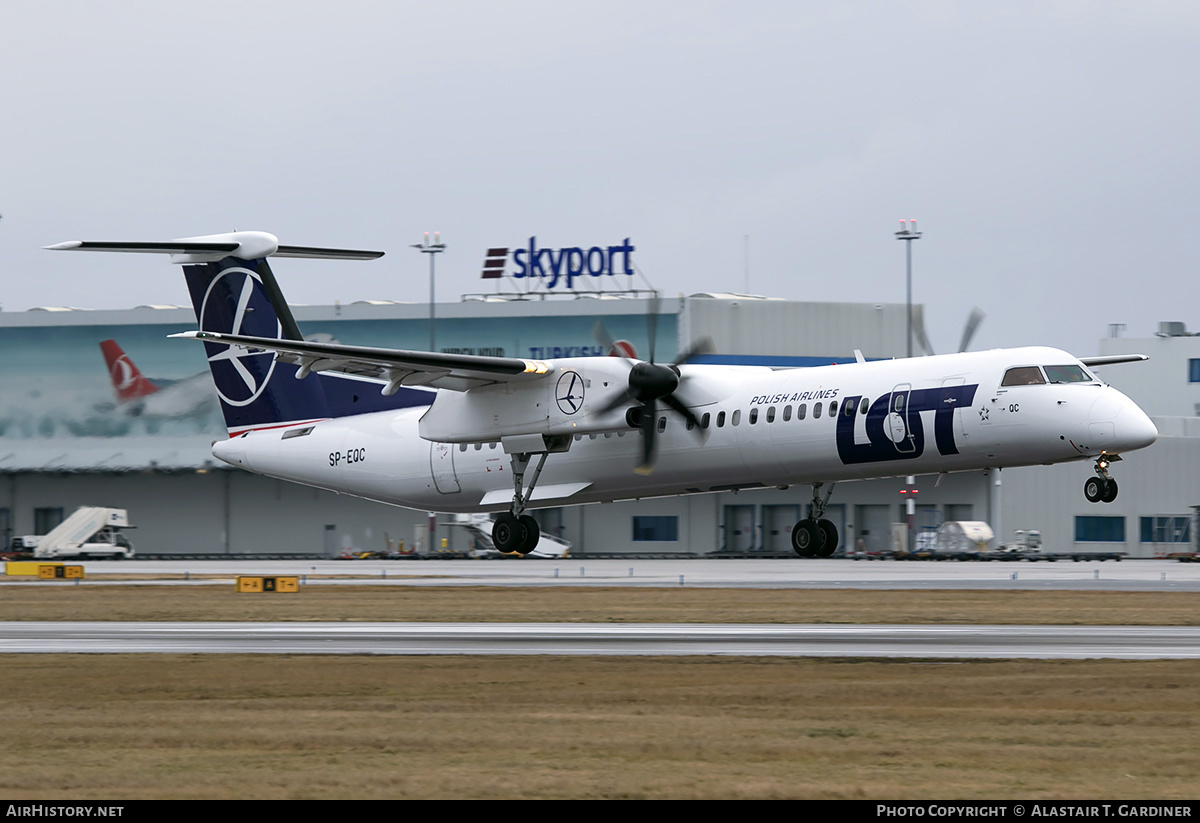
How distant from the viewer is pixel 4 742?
18.8 metres

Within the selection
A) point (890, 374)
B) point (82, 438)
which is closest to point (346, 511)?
point (82, 438)

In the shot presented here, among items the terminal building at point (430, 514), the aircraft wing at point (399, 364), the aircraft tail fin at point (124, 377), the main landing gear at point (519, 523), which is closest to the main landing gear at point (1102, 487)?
the aircraft wing at point (399, 364)

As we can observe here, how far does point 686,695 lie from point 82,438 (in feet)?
231

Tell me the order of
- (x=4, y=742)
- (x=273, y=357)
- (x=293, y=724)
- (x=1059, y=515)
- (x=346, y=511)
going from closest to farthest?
(x=4, y=742)
(x=293, y=724)
(x=273, y=357)
(x=1059, y=515)
(x=346, y=511)

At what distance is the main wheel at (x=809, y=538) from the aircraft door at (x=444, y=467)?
9.18 meters

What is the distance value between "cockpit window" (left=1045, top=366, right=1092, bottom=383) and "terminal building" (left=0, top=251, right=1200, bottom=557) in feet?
138

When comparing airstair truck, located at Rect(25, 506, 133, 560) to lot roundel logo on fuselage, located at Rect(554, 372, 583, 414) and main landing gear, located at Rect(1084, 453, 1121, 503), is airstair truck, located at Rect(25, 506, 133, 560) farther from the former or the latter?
main landing gear, located at Rect(1084, 453, 1121, 503)

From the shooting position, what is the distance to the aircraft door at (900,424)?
31.3m

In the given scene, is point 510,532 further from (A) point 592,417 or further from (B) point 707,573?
(B) point 707,573

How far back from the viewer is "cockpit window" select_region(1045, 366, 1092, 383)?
30.5 metres

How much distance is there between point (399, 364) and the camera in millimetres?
35062

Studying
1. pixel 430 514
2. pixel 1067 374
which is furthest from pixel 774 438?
pixel 430 514

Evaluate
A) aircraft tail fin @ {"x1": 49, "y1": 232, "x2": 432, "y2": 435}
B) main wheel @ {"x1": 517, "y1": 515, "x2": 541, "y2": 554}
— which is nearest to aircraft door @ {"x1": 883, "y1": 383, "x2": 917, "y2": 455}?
main wheel @ {"x1": 517, "y1": 515, "x2": 541, "y2": 554}

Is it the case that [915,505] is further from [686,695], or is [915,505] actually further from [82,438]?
[686,695]
